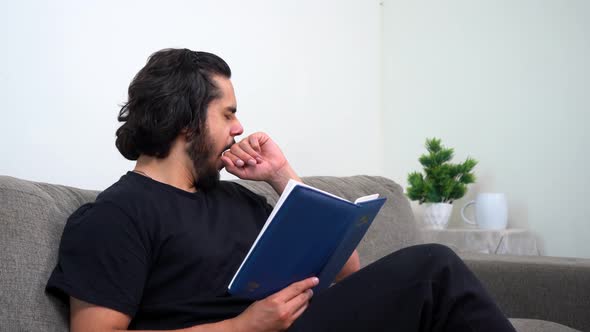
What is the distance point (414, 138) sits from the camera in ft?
10.5

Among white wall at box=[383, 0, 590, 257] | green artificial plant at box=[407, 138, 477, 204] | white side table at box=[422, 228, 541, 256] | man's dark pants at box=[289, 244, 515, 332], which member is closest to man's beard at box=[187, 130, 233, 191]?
man's dark pants at box=[289, 244, 515, 332]

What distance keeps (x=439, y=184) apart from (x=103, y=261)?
6.26 ft

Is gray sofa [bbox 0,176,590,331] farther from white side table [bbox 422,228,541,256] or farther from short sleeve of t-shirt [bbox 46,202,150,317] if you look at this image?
white side table [bbox 422,228,541,256]

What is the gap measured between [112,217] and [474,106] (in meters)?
2.19

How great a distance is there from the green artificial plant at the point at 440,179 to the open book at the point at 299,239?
1.57 meters

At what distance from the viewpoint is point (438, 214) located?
107 inches

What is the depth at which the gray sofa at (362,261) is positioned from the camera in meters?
1.07

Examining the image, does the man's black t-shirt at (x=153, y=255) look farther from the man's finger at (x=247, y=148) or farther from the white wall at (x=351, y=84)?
the white wall at (x=351, y=84)

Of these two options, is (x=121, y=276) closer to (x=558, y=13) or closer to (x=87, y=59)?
(x=87, y=59)

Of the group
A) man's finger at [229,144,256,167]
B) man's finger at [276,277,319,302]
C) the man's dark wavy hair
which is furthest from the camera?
man's finger at [229,144,256,167]

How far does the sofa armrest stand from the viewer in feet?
5.50

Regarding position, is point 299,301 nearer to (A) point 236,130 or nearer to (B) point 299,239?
(B) point 299,239

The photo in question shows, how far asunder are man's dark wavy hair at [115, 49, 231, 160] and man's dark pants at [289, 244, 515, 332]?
467 mm

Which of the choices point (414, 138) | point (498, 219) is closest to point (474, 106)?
point (414, 138)
